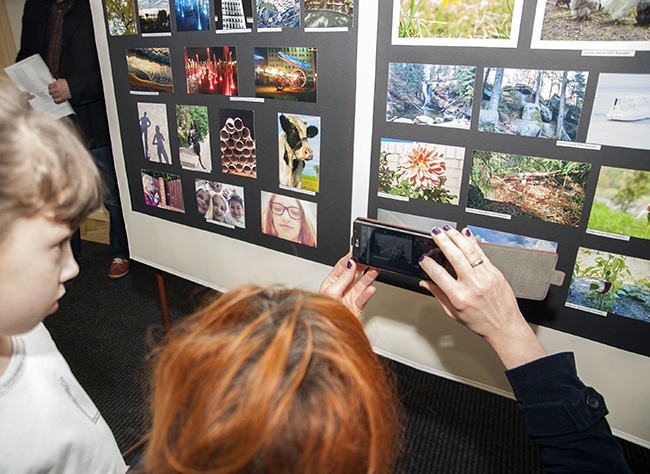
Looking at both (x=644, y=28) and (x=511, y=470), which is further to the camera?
(x=511, y=470)

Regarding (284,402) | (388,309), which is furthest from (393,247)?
(284,402)

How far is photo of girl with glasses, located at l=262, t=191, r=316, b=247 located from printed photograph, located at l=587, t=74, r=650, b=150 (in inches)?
27.5

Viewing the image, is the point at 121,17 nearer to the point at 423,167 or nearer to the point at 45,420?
the point at 423,167

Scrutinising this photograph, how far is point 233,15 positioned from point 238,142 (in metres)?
0.34

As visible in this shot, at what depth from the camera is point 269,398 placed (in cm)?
35

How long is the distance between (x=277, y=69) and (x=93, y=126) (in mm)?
1326

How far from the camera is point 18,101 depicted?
1.68ft

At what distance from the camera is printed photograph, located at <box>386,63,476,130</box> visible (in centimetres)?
92

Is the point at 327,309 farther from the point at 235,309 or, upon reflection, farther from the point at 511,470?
the point at 511,470

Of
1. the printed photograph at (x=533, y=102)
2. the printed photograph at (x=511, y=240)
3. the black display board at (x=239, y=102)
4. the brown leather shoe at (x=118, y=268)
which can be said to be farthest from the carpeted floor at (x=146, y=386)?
the printed photograph at (x=533, y=102)

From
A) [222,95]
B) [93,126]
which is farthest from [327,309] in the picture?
[93,126]

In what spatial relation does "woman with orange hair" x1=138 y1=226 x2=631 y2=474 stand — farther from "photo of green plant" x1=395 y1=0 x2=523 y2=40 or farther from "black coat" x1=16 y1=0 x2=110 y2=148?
"black coat" x1=16 y1=0 x2=110 y2=148

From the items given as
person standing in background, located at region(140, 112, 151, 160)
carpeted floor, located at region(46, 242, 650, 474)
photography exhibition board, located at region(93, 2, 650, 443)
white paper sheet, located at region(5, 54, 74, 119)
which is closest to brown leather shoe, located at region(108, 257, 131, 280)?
carpeted floor, located at region(46, 242, 650, 474)

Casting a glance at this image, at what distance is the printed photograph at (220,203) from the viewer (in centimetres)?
140
